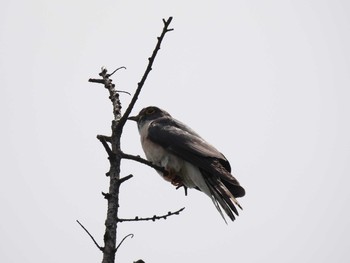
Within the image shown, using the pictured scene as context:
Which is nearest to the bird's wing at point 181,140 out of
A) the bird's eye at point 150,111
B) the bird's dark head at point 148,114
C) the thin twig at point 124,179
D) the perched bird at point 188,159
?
the perched bird at point 188,159

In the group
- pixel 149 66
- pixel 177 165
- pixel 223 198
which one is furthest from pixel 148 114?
pixel 149 66

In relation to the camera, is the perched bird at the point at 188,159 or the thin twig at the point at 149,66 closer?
the thin twig at the point at 149,66

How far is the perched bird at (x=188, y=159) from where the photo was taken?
6.43 m

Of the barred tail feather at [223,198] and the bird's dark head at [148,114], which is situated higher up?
the bird's dark head at [148,114]

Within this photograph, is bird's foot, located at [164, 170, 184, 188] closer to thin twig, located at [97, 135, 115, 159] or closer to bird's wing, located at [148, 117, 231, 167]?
bird's wing, located at [148, 117, 231, 167]

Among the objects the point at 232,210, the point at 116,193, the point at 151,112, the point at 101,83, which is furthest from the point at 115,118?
the point at 151,112

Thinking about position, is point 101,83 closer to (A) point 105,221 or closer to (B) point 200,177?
(B) point 200,177

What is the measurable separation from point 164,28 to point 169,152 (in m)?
2.57

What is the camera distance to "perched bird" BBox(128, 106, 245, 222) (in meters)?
6.43

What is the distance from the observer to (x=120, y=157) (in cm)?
503

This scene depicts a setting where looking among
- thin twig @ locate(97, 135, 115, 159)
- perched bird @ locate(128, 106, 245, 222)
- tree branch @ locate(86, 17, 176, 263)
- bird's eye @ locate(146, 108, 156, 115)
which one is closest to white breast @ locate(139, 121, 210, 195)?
perched bird @ locate(128, 106, 245, 222)

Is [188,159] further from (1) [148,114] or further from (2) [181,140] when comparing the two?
(1) [148,114]

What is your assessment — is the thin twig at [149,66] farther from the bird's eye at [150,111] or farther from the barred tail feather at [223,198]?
the bird's eye at [150,111]

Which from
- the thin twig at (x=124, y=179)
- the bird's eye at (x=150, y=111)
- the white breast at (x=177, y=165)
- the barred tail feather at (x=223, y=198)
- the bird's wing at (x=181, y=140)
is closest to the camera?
the thin twig at (x=124, y=179)
